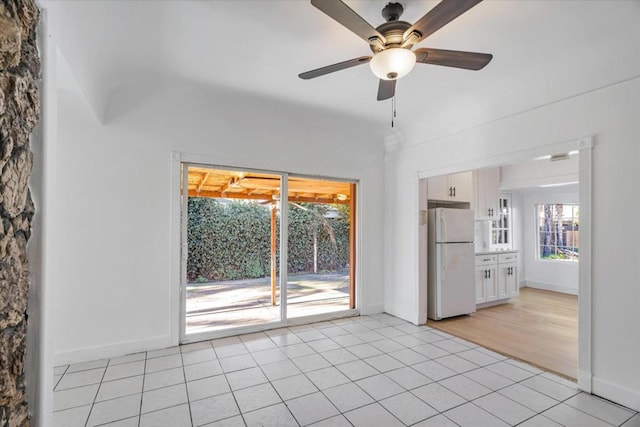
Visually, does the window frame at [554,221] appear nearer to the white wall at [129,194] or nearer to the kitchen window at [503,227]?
the kitchen window at [503,227]

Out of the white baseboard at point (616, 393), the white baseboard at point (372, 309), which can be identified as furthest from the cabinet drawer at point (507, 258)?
the white baseboard at point (616, 393)

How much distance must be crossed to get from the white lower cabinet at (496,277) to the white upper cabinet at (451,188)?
985 millimetres

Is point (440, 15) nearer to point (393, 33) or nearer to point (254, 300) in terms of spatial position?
point (393, 33)

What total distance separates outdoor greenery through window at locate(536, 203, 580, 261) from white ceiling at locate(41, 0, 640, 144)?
4.80 metres

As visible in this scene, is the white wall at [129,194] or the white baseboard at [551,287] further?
the white baseboard at [551,287]

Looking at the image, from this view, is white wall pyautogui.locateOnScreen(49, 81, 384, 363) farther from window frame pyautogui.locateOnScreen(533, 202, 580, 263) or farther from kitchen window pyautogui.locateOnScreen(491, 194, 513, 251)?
window frame pyautogui.locateOnScreen(533, 202, 580, 263)

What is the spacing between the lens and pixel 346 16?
164 cm

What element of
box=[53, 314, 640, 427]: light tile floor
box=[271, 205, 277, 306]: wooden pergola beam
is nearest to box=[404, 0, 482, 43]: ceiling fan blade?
box=[53, 314, 640, 427]: light tile floor

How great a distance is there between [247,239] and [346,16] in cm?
281

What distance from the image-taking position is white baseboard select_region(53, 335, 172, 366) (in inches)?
116

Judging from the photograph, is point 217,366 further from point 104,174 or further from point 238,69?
point 238,69

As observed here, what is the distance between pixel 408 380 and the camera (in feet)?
8.77

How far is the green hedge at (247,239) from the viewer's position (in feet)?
12.0

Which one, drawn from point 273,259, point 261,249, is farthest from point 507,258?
point 261,249
